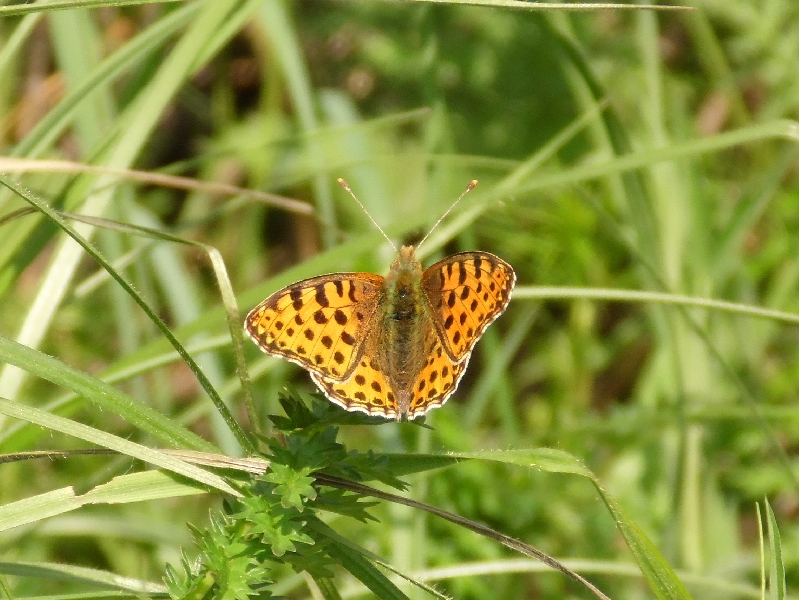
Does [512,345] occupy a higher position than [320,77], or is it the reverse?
[320,77]

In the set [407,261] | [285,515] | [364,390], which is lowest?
[285,515]

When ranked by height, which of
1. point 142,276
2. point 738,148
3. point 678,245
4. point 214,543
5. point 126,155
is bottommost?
point 214,543

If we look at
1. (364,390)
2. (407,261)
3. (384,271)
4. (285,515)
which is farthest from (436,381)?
(384,271)

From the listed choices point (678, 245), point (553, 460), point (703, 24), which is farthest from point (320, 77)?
point (553, 460)

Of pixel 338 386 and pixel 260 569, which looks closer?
pixel 260 569

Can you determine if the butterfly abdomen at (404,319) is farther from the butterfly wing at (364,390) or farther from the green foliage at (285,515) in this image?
the green foliage at (285,515)

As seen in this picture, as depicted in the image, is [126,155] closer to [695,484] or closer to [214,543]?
[214,543]

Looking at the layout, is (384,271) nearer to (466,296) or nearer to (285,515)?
(466,296)
